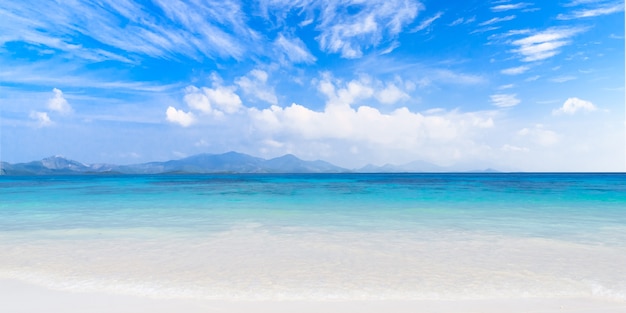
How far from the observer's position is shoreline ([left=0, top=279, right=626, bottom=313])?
4.98 m

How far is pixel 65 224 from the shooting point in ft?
43.3

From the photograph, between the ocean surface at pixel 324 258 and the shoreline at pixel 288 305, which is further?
the ocean surface at pixel 324 258

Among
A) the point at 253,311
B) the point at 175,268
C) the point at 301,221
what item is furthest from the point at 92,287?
the point at 301,221

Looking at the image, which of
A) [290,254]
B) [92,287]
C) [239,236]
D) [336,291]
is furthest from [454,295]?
[239,236]

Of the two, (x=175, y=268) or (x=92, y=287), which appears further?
(x=175, y=268)

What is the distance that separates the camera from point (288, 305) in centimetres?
516

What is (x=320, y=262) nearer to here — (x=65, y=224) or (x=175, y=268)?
(x=175, y=268)

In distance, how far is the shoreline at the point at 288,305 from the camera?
4.98 m

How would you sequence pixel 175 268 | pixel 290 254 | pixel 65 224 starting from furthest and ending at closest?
pixel 65 224
pixel 290 254
pixel 175 268

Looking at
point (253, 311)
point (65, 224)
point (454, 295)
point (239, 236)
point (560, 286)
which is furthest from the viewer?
point (65, 224)

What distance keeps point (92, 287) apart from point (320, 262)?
406 centimetres

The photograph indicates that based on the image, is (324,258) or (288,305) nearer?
(288,305)

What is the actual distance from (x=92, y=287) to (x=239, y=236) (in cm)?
478

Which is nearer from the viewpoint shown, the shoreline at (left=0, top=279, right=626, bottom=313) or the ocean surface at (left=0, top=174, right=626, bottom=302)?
the shoreline at (left=0, top=279, right=626, bottom=313)
